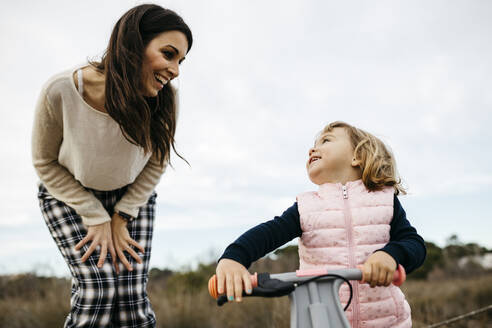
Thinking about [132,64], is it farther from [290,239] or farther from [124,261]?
[290,239]

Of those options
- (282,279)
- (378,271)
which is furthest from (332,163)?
(282,279)

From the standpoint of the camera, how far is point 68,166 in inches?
90.5

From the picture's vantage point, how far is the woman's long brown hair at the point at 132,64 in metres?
2.08

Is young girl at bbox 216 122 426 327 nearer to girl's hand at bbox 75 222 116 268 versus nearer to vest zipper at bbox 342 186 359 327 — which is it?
vest zipper at bbox 342 186 359 327

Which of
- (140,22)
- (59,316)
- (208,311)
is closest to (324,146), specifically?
(140,22)

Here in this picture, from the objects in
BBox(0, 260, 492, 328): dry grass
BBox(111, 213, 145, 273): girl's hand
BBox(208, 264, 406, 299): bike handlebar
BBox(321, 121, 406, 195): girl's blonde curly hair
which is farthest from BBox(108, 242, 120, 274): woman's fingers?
BBox(0, 260, 492, 328): dry grass

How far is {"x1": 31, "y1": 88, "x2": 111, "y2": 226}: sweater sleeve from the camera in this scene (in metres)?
2.16

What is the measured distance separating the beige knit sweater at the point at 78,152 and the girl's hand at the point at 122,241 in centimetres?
8

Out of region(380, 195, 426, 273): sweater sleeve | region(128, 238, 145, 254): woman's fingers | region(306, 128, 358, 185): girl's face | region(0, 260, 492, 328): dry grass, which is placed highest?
region(306, 128, 358, 185): girl's face

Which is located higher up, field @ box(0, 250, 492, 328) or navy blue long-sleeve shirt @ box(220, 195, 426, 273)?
navy blue long-sleeve shirt @ box(220, 195, 426, 273)

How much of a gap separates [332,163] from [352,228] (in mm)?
377

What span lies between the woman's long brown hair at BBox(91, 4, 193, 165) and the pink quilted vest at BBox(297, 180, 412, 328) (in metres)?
0.97

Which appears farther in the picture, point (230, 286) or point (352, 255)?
point (352, 255)

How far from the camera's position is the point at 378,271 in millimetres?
1428
